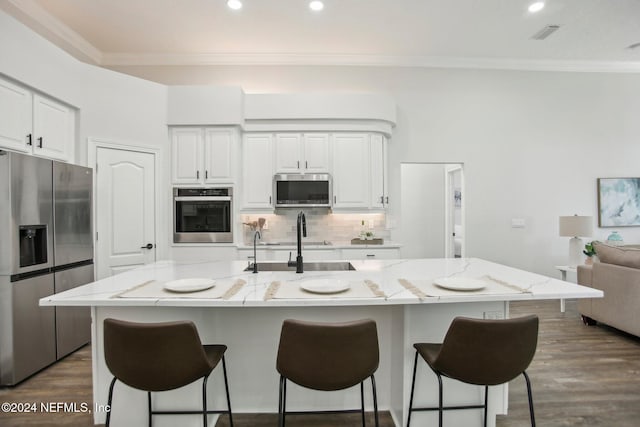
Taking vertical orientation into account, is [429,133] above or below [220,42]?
below

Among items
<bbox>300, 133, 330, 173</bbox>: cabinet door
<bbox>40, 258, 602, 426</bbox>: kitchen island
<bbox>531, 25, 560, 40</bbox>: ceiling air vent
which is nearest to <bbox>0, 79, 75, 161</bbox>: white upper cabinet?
<bbox>40, 258, 602, 426</bbox>: kitchen island

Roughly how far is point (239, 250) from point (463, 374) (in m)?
3.22

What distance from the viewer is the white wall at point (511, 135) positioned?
16.2 ft

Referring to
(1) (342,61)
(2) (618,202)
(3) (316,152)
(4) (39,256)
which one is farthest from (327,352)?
(2) (618,202)

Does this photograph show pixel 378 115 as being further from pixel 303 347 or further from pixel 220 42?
pixel 303 347

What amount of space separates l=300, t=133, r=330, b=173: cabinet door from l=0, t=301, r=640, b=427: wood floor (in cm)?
301

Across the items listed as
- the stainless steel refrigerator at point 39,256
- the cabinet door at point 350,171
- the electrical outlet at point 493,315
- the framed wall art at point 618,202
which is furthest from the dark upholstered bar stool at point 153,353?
the framed wall art at point 618,202

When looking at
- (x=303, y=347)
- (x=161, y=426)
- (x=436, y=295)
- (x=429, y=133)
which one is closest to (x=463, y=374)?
(x=436, y=295)

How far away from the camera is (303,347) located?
144cm

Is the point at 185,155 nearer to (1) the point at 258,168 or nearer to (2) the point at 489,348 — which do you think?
(1) the point at 258,168

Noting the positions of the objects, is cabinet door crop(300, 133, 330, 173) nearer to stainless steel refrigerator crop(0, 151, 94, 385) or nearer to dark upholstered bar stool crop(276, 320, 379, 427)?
stainless steel refrigerator crop(0, 151, 94, 385)

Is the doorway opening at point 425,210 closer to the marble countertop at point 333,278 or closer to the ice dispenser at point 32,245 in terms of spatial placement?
the marble countertop at point 333,278

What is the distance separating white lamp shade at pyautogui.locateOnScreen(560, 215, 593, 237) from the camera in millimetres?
4199

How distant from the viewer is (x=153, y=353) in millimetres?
1450
